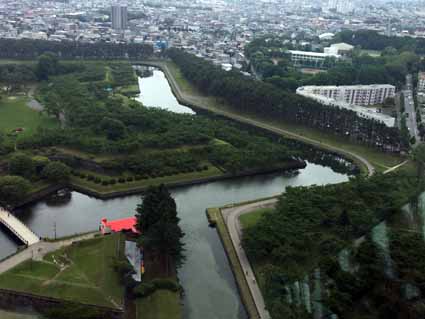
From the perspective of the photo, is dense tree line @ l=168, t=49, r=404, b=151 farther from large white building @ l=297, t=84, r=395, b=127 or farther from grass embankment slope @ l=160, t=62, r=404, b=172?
large white building @ l=297, t=84, r=395, b=127

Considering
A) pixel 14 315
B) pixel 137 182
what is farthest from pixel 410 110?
pixel 14 315

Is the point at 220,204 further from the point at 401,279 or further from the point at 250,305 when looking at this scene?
the point at 401,279

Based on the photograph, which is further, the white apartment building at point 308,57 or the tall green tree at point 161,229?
→ the white apartment building at point 308,57

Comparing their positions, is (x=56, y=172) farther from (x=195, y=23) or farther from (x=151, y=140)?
(x=195, y=23)

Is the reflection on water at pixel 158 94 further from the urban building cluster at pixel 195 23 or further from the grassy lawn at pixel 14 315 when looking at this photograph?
the grassy lawn at pixel 14 315

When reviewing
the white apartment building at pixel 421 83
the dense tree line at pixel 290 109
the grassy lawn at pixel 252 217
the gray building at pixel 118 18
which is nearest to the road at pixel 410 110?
the white apartment building at pixel 421 83

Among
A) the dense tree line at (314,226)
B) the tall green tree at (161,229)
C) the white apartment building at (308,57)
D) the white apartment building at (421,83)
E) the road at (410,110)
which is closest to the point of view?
the dense tree line at (314,226)
